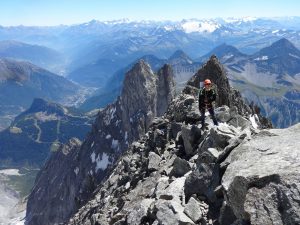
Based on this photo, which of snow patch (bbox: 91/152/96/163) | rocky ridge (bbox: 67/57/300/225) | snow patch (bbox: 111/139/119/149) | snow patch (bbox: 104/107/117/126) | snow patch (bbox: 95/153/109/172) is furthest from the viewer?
snow patch (bbox: 104/107/117/126)

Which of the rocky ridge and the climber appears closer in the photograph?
the rocky ridge

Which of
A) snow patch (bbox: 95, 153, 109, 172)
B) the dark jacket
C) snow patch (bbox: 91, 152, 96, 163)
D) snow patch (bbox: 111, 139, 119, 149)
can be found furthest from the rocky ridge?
snow patch (bbox: 111, 139, 119, 149)

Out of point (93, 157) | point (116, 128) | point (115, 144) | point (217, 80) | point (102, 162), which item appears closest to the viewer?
point (217, 80)

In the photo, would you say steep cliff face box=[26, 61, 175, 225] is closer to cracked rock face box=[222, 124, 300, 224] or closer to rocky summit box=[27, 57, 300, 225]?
rocky summit box=[27, 57, 300, 225]

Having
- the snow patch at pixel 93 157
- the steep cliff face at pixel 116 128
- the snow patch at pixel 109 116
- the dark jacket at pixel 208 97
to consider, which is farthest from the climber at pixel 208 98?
the snow patch at pixel 109 116

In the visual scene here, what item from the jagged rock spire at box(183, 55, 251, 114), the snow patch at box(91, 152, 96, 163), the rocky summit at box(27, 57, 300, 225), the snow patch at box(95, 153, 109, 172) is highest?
the rocky summit at box(27, 57, 300, 225)

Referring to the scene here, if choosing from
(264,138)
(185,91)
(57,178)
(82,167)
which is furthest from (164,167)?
(57,178)

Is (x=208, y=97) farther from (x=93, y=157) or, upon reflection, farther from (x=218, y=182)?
(x=93, y=157)

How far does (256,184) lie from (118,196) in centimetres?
1966

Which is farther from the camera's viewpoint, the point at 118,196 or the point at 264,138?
the point at 118,196

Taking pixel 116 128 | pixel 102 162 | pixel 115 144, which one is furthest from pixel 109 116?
pixel 102 162

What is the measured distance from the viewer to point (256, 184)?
59.3ft

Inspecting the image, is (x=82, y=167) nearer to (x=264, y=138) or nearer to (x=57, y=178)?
(x=57, y=178)

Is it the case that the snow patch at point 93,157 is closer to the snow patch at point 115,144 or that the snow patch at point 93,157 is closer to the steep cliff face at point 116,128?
the steep cliff face at point 116,128
